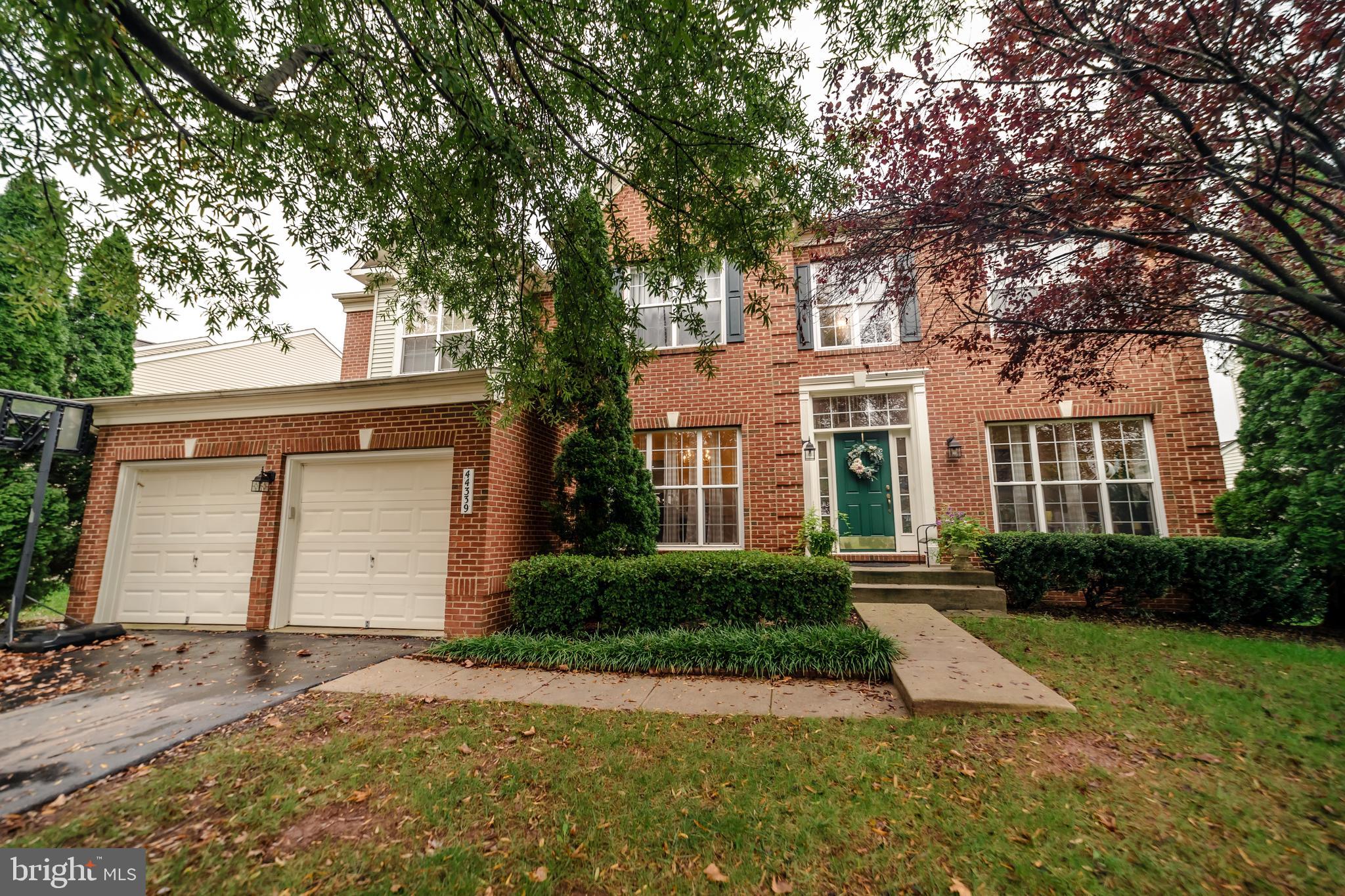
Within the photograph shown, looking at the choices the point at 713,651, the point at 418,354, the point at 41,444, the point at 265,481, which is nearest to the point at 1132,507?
the point at 713,651

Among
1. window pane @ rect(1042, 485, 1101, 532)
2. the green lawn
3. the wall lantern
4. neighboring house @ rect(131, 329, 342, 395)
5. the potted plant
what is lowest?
the green lawn

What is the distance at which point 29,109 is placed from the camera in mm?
2877

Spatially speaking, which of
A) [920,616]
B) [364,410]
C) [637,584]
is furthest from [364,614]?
[920,616]

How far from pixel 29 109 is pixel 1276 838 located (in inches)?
292

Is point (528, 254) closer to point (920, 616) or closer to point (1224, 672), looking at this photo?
point (920, 616)

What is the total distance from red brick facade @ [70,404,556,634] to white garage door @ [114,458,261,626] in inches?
9.9

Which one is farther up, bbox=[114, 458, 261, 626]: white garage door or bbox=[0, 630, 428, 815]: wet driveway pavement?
bbox=[114, 458, 261, 626]: white garage door

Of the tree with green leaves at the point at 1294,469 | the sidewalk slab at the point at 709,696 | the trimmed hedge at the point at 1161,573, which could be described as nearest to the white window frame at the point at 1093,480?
the tree with green leaves at the point at 1294,469

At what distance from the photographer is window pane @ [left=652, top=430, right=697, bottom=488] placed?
9133 mm

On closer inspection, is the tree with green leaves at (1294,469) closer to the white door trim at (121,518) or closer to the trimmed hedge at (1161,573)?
the trimmed hedge at (1161,573)

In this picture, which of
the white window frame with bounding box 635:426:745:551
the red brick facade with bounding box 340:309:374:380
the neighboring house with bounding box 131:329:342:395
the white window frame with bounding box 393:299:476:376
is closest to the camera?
the white window frame with bounding box 635:426:745:551

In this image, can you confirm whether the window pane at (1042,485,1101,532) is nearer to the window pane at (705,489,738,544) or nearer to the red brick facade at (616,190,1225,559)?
the red brick facade at (616,190,1225,559)

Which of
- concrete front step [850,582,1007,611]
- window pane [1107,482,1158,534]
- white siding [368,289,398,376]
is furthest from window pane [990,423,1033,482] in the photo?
white siding [368,289,398,376]

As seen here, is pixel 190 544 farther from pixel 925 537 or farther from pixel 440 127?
pixel 925 537
